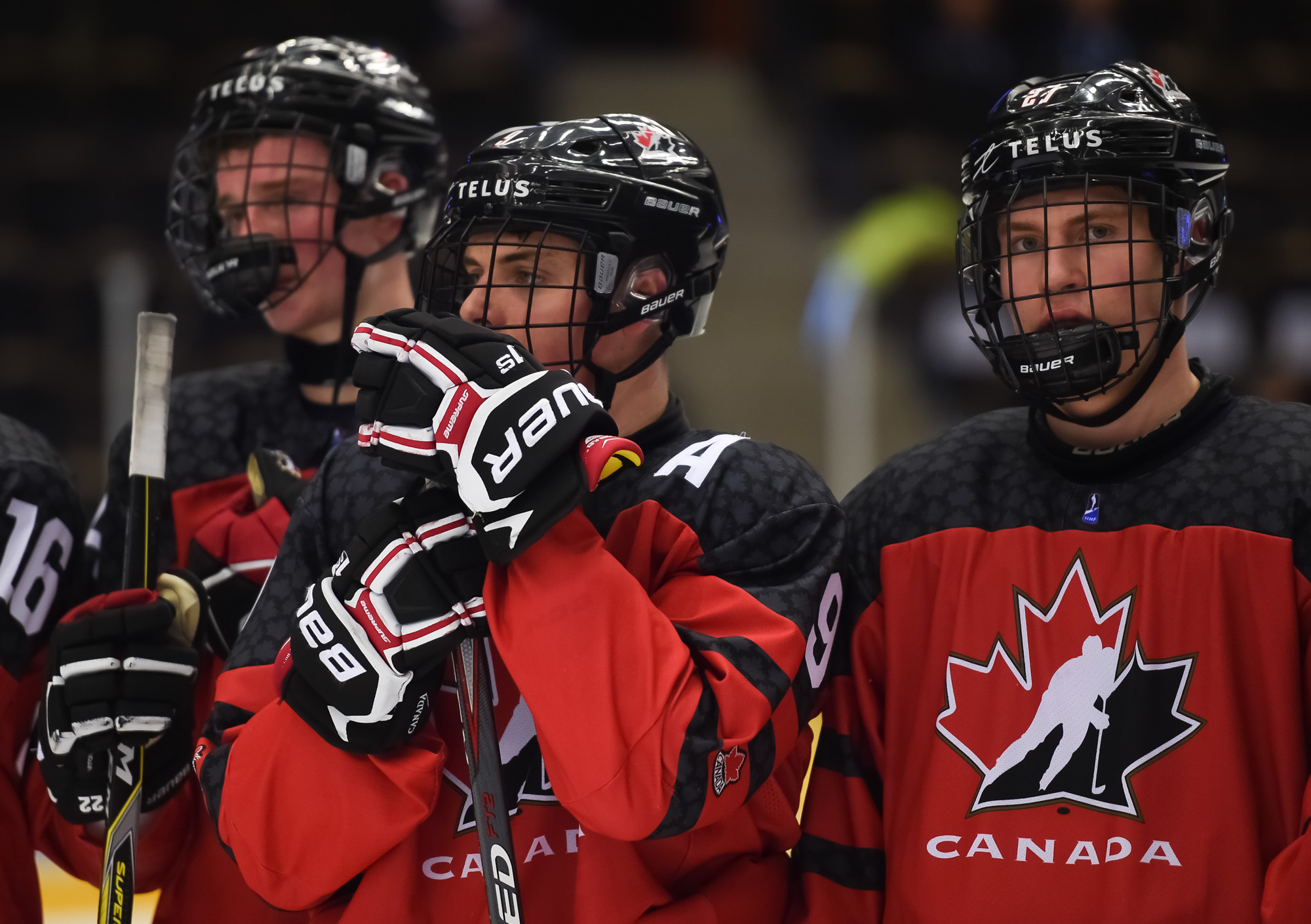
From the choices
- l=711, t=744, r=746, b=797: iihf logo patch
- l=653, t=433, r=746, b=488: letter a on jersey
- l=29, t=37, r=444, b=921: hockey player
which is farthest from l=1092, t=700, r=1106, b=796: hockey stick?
l=29, t=37, r=444, b=921: hockey player

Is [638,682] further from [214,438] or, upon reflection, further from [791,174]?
[791,174]

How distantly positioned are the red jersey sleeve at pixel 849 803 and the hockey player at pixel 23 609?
1.14 m

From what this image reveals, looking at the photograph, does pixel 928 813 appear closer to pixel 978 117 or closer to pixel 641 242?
pixel 641 242

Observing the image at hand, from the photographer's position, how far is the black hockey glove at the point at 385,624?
5.36 ft

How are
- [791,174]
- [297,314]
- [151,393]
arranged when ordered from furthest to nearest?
[791,174], [297,314], [151,393]

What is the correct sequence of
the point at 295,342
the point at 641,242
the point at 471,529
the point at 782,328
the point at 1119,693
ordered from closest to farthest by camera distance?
the point at 471,529, the point at 1119,693, the point at 641,242, the point at 295,342, the point at 782,328

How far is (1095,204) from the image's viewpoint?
188cm

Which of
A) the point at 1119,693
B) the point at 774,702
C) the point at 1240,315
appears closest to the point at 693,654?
the point at 774,702

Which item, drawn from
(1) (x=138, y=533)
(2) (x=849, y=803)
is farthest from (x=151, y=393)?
(2) (x=849, y=803)

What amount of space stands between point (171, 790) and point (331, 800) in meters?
0.57

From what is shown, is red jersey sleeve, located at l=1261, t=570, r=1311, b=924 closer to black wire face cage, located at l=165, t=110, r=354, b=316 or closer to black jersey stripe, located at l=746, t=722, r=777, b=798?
black jersey stripe, located at l=746, t=722, r=777, b=798

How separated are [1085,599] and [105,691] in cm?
129

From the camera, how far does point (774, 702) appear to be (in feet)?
5.58

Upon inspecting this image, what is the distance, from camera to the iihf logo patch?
1.64 m
